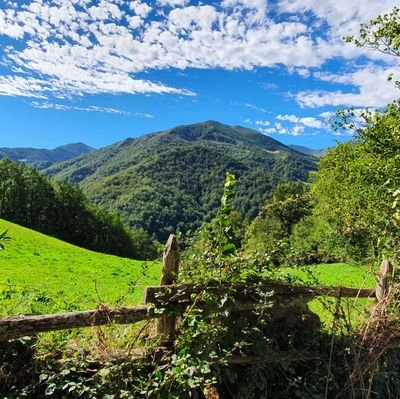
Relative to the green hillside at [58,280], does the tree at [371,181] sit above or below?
above

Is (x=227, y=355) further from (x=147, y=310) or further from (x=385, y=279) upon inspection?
(x=385, y=279)

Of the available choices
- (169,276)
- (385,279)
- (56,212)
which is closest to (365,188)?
(385,279)

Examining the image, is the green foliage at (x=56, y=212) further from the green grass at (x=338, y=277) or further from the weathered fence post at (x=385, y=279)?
the weathered fence post at (x=385, y=279)

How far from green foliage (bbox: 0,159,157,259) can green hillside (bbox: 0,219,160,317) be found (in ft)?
189

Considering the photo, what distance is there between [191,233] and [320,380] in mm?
3047

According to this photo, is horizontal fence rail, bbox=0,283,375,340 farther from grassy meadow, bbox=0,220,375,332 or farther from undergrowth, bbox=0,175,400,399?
grassy meadow, bbox=0,220,375,332

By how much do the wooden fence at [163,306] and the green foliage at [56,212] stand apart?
75.6 meters

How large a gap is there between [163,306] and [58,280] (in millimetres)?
12156

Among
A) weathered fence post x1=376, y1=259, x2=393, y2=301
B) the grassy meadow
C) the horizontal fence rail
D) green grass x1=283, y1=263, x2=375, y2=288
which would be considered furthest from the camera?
the grassy meadow

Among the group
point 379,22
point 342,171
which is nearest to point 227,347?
point 379,22

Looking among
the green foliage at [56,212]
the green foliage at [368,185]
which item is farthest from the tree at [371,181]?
the green foliage at [56,212]

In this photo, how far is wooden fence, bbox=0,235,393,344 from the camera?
474 centimetres

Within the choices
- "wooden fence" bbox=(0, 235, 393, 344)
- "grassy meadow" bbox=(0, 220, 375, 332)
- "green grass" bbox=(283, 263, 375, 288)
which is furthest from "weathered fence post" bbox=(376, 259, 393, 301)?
Answer: "wooden fence" bbox=(0, 235, 393, 344)

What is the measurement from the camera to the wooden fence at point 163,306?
4742 mm
